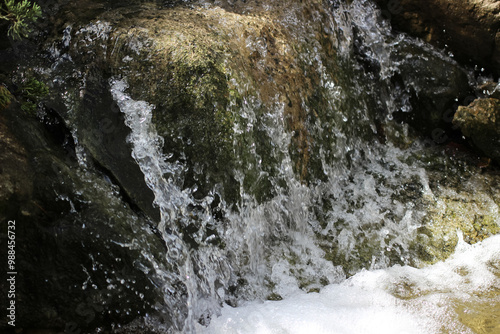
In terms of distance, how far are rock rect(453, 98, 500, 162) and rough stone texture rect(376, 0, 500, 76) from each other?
72 cm

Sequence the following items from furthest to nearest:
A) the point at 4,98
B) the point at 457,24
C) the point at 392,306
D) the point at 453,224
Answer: the point at 457,24, the point at 453,224, the point at 392,306, the point at 4,98

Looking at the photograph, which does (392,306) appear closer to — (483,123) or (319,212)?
(319,212)

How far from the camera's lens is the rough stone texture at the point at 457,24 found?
5.05 meters

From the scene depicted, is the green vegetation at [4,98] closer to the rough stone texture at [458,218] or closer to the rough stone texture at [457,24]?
the rough stone texture at [458,218]

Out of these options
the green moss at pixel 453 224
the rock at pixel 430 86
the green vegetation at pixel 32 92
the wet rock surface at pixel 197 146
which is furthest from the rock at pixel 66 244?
the rock at pixel 430 86

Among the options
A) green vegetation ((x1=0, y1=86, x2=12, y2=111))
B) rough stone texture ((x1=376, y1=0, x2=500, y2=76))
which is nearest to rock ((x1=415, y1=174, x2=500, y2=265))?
rough stone texture ((x1=376, y1=0, x2=500, y2=76))

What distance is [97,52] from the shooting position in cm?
381

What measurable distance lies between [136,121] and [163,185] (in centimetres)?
57

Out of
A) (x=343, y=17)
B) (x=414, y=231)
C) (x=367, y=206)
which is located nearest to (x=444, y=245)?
(x=414, y=231)

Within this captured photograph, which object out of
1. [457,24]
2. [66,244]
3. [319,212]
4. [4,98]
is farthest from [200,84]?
[457,24]

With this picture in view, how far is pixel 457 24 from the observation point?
5250mm

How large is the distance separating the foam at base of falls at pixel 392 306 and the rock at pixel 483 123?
1.45m

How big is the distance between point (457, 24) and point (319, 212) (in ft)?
9.26

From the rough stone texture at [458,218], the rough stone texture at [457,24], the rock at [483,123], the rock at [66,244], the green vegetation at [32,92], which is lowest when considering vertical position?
the rock at [66,244]
